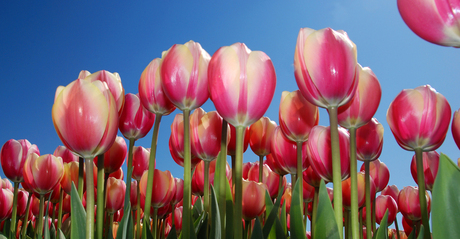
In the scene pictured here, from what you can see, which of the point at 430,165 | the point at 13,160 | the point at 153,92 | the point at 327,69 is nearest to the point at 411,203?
the point at 430,165

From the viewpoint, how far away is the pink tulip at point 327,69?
0.53m

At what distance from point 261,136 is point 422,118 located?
0.46 metres

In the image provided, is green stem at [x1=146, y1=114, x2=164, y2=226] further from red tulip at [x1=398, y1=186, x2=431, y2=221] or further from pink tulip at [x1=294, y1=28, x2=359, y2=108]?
red tulip at [x1=398, y1=186, x2=431, y2=221]

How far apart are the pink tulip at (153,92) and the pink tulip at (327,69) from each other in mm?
350

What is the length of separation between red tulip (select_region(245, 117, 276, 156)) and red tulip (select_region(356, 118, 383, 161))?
270 mm

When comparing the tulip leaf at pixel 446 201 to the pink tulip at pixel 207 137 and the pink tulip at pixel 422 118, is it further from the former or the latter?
the pink tulip at pixel 207 137

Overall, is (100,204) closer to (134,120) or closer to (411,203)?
(134,120)

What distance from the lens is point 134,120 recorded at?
87cm

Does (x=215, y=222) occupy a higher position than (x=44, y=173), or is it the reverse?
(x=44, y=173)

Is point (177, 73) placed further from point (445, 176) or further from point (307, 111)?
point (445, 176)

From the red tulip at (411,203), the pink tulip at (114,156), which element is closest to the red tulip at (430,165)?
the red tulip at (411,203)

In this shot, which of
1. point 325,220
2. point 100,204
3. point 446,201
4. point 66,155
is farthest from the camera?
point 66,155

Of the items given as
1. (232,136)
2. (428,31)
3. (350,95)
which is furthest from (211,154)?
(428,31)

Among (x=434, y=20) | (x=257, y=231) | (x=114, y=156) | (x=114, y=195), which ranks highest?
(x=434, y=20)
